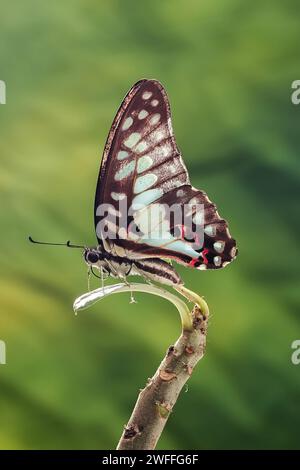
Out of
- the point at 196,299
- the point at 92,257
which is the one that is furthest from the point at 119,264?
the point at 196,299

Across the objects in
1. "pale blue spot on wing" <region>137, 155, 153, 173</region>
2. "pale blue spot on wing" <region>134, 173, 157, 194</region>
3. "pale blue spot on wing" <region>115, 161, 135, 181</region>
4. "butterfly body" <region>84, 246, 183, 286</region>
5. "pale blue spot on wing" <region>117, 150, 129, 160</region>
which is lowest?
"butterfly body" <region>84, 246, 183, 286</region>

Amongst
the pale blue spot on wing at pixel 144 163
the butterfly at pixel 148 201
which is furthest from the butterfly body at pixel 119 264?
the pale blue spot on wing at pixel 144 163

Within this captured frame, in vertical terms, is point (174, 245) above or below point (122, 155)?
below

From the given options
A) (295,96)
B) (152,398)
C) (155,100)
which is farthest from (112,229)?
(295,96)

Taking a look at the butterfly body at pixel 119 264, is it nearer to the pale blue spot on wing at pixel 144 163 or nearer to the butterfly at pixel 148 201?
the butterfly at pixel 148 201

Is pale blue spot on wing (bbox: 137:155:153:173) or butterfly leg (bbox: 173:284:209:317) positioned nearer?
butterfly leg (bbox: 173:284:209:317)

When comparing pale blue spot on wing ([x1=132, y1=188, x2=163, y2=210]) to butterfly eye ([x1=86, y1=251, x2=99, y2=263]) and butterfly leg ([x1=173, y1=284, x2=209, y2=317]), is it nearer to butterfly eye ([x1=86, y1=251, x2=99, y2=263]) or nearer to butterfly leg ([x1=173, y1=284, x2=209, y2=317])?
butterfly eye ([x1=86, y1=251, x2=99, y2=263])

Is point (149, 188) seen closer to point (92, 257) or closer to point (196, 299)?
point (92, 257)

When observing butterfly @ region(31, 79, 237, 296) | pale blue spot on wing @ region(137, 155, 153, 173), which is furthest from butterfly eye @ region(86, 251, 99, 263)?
pale blue spot on wing @ region(137, 155, 153, 173)
